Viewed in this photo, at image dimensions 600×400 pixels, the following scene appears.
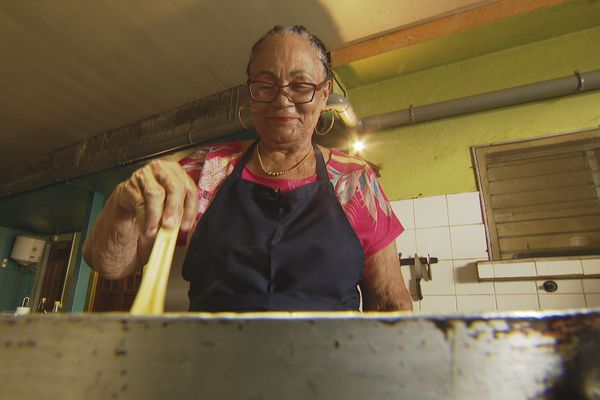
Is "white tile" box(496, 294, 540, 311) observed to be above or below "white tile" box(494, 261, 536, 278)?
below

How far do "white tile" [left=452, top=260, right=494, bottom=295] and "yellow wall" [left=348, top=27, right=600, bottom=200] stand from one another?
0.48 meters

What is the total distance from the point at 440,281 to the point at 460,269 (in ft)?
0.46

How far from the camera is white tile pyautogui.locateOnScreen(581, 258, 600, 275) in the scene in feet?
6.10

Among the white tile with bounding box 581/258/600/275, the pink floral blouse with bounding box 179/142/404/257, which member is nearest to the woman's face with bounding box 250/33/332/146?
the pink floral blouse with bounding box 179/142/404/257

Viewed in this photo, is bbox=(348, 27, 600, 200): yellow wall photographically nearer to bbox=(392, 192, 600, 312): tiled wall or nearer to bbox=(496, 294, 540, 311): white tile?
bbox=(392, 192, 600, 312): tiled wall

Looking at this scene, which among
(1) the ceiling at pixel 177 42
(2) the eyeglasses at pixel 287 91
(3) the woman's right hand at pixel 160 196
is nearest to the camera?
(3) the woman's right hand at pixel 160 196

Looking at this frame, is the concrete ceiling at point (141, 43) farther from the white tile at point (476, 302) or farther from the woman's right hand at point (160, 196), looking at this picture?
the woman's right hand at point (160, 196)

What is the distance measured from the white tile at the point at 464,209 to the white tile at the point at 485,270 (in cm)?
29

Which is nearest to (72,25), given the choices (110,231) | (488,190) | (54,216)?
(110,231)

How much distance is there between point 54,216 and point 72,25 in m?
4.30

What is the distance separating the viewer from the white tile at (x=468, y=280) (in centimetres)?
206

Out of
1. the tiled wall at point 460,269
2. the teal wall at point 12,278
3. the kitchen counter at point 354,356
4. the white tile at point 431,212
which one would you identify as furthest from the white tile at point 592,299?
the teal wall at point 12,278

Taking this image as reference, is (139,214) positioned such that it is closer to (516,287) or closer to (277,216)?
(277,216)

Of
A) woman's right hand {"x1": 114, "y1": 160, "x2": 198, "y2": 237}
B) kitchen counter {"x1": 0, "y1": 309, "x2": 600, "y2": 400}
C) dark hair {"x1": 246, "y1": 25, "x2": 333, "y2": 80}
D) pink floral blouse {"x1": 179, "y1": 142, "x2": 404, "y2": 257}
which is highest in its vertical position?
dark hair {"x1": 246, "y1": 25, "x2": 333, "y2": 80}
